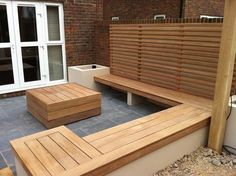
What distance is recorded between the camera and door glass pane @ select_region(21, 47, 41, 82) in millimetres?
4879

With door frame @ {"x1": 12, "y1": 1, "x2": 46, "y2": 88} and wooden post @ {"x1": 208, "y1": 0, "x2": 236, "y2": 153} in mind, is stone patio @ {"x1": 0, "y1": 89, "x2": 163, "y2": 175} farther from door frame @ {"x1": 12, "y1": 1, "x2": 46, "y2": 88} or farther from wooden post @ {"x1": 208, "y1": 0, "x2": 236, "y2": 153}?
wooden post @ {"x1": 208, "y1": 0, "x2": 236, "y2": 153}

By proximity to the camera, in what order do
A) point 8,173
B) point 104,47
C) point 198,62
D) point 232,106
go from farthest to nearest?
1. point 104,47
2. point 198,62
3. point 232,106
4. point 8,173

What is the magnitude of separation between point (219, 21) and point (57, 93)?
2675 millimetres

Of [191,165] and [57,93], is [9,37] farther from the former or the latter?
[191,165]

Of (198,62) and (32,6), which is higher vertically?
(32,6)

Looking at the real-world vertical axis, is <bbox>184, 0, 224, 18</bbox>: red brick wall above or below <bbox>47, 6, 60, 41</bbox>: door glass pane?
above

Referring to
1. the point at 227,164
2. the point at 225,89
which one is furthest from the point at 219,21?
the point at 227,164

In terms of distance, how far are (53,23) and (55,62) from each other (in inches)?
35.9

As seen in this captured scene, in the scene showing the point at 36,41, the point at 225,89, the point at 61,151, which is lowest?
the point at 61,151

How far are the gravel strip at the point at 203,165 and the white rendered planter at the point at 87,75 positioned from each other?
116 inches

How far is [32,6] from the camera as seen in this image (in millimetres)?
4730

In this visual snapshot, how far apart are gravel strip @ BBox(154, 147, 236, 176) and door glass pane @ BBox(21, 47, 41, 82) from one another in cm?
380

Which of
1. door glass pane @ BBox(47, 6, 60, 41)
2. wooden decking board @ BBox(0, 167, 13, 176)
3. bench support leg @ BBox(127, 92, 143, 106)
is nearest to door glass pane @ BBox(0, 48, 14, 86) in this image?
door glass pane @ BBox(47, 6, 60, 41)

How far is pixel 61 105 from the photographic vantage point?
3.35 meters
